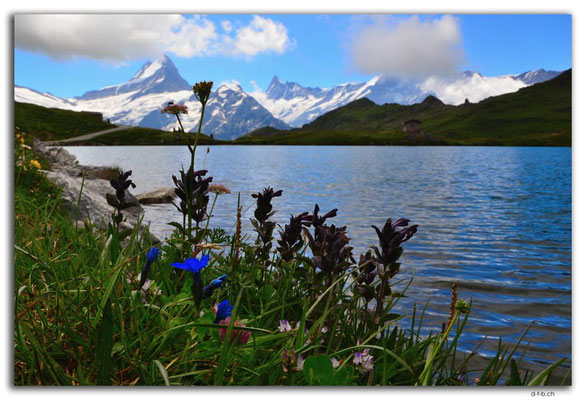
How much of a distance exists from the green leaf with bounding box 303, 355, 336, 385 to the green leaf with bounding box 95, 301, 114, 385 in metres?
1.13

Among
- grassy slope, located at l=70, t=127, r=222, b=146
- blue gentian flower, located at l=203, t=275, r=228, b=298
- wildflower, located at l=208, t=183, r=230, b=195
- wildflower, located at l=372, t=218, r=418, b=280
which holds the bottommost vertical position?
blue gentian flower, located at l=203, t=275, r=228, b=298

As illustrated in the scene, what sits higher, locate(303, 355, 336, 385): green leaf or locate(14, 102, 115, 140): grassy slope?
locate(14, 102, 115, 140): grassy slope

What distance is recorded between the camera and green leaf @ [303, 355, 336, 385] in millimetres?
2584

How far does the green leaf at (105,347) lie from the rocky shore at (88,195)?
47.7 inches

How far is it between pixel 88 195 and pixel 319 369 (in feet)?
28.4

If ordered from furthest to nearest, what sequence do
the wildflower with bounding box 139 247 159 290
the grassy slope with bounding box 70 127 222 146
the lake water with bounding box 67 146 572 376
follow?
the grassy slope with bounding box 70 127 222 146, the lake water with bounding box 67 146 572 376, the wildflower with bounding box 139 247 159 290

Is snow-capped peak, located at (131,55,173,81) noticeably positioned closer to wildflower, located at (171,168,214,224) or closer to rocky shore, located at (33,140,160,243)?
rocky shore, located at (33,140,160,243)

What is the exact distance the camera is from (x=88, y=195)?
387 inches

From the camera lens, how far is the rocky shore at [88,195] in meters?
7.34

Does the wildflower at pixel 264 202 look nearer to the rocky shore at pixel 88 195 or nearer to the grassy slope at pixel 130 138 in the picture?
the rocky shore at pixel 88 195

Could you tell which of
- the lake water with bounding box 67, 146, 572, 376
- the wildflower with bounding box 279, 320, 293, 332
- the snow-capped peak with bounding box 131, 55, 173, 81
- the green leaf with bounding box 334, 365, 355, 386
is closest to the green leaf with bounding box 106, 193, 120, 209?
the lake water with bounding box 67, 146, 572, 376

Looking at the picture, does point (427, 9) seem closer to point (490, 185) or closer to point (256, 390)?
point (256, 390)
